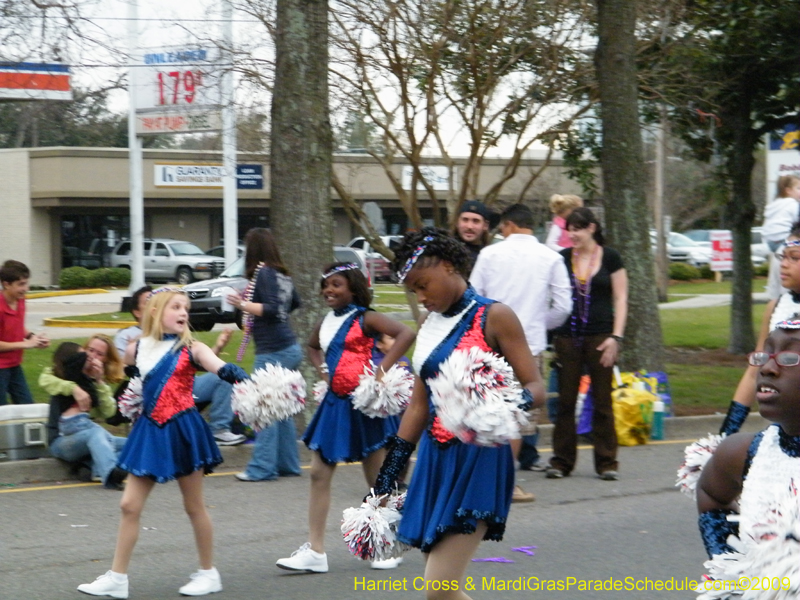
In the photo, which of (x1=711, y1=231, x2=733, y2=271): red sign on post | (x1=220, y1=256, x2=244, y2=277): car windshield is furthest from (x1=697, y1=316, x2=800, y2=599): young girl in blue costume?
(x1=711, y1=231, x2=733, y2=271): red sign on post

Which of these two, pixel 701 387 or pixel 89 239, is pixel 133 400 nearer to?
pixel 701 387

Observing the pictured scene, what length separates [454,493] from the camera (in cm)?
396

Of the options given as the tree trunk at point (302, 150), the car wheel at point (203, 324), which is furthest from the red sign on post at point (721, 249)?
the tree trunk at point (302, 150)

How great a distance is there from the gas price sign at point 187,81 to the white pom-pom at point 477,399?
10.2m

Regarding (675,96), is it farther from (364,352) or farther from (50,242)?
(50,242)

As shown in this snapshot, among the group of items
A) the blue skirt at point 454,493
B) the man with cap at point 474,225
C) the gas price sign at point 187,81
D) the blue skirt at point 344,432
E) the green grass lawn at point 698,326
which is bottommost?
the green grass lawn at point 698,326

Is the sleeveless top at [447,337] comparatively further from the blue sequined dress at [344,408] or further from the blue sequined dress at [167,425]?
the blue sequined dress at [344,408]

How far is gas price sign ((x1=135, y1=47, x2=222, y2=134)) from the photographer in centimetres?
1430

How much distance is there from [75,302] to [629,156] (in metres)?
21.0

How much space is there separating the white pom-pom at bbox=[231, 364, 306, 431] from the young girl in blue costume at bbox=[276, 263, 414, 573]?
1.22 feet

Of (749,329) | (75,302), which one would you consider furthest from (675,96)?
(75,302)

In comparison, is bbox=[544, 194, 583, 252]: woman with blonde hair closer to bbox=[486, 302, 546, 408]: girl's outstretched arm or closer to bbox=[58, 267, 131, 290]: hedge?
bbox=[486, 302, 546, 408]: girl's outstretched arm

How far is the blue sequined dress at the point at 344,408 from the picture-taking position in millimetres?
5988

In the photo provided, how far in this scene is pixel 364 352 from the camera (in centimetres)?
629
